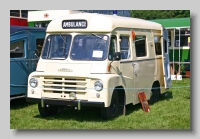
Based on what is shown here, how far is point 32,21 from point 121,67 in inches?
181

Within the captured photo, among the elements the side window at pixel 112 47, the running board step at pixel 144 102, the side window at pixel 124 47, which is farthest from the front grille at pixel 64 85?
the running board step at pixel 144 102

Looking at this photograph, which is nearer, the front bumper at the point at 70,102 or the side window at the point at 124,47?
the front bumper at the point at 70,102

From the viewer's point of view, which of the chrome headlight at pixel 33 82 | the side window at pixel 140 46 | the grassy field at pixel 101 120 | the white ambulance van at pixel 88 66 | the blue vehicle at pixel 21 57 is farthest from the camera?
the blue vehicle at pixel 21 57

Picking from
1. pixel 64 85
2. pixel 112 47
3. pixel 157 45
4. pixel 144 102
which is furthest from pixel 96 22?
pixel 157 45

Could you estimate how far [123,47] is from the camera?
334 inches

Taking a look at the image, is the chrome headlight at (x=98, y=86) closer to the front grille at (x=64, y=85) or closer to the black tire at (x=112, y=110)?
the front grille at (x=64, y=85)

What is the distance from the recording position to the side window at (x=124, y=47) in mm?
8445

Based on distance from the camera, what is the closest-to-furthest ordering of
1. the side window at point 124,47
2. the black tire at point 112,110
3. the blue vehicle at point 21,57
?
the black tire at point 112,110
the side window at point 124,47
the blue vehicle at point 21,57

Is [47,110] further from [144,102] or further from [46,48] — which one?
[144,102]

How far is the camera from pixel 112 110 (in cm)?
817

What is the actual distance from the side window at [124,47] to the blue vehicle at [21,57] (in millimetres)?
2553

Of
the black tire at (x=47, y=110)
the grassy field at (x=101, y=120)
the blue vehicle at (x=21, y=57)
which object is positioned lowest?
the grassy field at (x=101, y=120)

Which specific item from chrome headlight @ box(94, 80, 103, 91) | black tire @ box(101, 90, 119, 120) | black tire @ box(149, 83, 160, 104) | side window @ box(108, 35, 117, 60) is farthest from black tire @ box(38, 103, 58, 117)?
black tire @ box(149, 83, 160, 104)

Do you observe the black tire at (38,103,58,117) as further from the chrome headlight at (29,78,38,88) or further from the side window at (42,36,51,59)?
the side window at (42,36,51,59)
